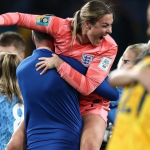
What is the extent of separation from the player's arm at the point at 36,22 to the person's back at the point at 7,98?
57 centimetres

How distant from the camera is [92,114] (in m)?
3.26

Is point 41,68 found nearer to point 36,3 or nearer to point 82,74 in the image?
point 82,74

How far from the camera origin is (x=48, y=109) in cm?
297

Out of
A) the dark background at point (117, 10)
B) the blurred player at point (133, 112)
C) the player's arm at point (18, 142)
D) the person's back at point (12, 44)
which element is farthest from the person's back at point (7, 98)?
the dark background at point (117, 10)

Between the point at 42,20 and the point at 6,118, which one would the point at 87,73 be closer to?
the point at 42,20

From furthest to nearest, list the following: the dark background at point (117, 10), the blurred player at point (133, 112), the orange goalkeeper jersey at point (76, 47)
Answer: the dark background at point (117, 10) → the orange goalkeeper jersey at point (76, 47) → the blurred player at point (133, 112)

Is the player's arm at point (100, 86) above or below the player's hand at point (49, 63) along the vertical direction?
below

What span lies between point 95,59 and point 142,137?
1246 mm

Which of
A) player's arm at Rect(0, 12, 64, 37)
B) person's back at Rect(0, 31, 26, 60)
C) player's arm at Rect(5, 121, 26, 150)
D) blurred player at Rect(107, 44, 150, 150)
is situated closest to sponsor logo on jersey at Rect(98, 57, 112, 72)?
player's arm at Rect(0, 12, 64, 37)

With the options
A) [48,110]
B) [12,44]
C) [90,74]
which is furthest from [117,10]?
[48,110]

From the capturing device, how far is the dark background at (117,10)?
29.2 ft

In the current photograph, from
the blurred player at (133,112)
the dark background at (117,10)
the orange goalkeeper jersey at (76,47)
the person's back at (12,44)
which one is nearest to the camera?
the blurred player at (133,112)

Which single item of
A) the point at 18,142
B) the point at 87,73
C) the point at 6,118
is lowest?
the point at 6,118

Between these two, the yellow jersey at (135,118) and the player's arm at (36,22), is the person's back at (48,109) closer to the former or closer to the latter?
the player's arm at (36,22)
